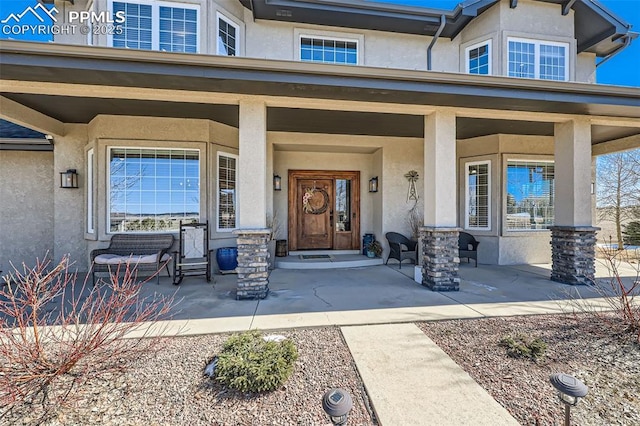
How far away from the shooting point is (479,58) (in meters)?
7.73

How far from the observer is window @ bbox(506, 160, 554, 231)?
7.67m

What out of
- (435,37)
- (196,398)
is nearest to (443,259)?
(196,398)

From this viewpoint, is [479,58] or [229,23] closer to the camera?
[229,23]

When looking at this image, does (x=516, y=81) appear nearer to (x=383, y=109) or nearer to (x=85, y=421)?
(x=383, y=109)

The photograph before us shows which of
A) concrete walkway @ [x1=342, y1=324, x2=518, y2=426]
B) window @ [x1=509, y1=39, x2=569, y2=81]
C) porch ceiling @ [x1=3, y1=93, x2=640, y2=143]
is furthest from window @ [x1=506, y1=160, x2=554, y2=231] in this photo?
concrete walkway @ [x1=342, y1=324, x2=518, y2=426]

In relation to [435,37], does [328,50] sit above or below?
below

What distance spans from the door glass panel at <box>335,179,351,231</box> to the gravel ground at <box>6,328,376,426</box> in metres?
5.86

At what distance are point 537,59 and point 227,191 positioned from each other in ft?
28.2

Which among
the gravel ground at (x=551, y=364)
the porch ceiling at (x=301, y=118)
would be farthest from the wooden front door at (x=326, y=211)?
the gravel ground at (x=551, y=364)

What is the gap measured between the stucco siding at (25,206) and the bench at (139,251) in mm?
2252

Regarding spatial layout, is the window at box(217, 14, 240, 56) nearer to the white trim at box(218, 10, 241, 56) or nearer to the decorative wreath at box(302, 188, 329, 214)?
the white trim at box(218, 10, 241, 56)

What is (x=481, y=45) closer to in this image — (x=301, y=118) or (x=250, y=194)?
(x=301, y=118)

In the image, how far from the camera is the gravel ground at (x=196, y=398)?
213 cm

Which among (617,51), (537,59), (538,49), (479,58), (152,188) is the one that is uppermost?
(617,51)
